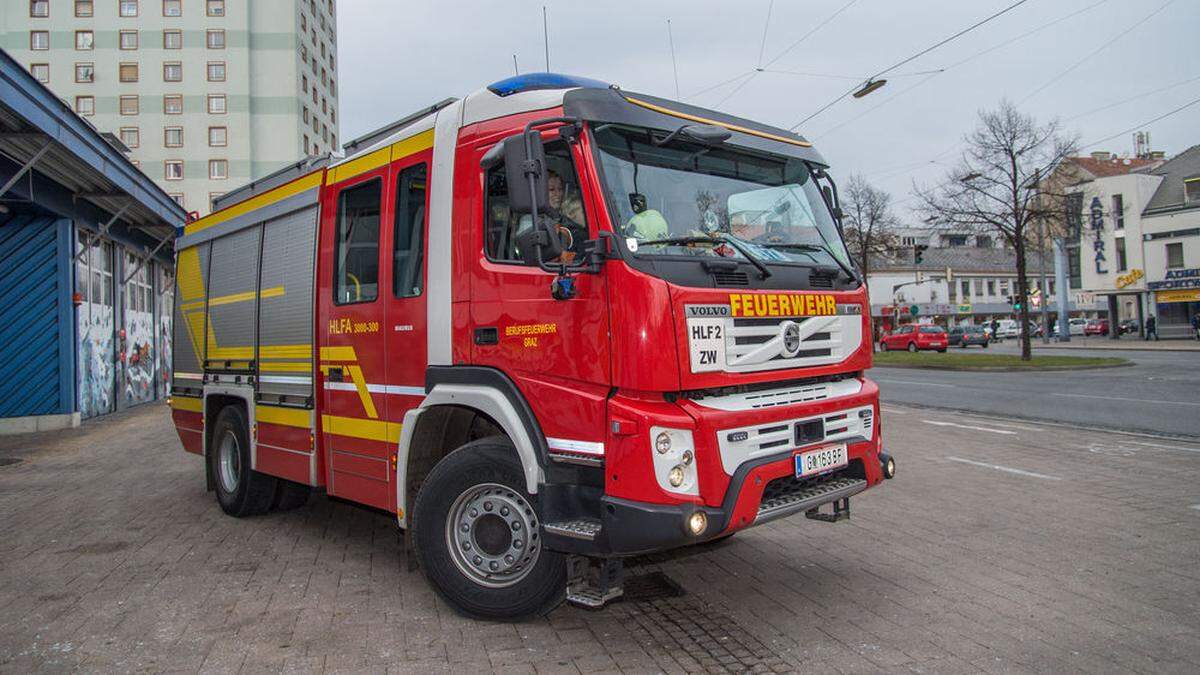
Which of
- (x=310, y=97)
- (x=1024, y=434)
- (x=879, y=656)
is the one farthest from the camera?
(x=310, y=97)

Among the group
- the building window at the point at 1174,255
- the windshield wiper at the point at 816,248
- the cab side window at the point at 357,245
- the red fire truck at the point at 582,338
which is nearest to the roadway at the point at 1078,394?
the windshield wiper at the point at 816,248

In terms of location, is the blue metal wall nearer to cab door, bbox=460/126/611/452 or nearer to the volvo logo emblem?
cab door, bbox=460/126/611/452

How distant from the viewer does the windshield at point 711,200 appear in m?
3.96

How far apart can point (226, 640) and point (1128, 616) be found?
15.3 ft

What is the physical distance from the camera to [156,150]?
50812mm

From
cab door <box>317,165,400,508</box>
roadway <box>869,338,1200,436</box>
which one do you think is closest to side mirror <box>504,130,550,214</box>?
cab door <box>317,165,400,508</box>

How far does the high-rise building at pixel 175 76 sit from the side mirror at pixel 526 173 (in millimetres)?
51770

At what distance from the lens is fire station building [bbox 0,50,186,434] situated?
11312mm

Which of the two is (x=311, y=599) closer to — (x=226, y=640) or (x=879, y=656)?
(x=226, y=640)

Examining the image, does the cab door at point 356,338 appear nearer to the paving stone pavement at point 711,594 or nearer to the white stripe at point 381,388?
the white stripe at point 381,388

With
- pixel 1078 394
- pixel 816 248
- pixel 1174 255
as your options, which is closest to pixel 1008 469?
pixel 816 248

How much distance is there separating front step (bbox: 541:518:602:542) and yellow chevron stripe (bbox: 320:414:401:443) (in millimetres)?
1501

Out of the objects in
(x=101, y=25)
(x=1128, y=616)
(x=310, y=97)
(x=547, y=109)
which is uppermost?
(x=101, y=25)

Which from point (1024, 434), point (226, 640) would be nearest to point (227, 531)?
point (226, 640)
